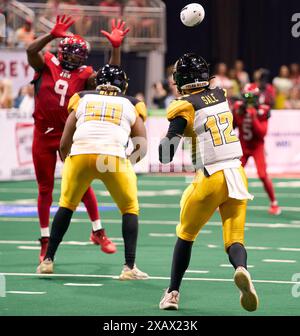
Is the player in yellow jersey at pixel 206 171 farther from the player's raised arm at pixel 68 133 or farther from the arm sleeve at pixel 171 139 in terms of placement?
the player's raised arm at pixel 68 133

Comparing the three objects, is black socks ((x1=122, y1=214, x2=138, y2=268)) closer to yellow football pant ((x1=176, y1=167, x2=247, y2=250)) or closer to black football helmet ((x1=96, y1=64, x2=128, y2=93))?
black football helmet ((x1=96, y1=64, x2=128, y2=93))

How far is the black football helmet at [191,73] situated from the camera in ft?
31.8

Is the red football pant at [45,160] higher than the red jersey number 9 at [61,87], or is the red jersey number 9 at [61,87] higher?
the red jersey number 9 at [61,87]

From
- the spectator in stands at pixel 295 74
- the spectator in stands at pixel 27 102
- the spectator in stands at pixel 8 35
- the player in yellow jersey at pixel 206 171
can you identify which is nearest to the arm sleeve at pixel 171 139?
the player in yellow jersey at pixel 206 171

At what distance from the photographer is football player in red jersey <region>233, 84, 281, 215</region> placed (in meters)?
17.4

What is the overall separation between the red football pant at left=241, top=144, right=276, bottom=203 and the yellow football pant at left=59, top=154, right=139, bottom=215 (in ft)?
20.6

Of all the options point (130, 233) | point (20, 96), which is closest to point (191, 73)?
point (130, 233)

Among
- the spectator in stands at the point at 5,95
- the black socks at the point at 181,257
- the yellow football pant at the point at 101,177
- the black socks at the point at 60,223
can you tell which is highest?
the yellow football pant at the point at 101,177

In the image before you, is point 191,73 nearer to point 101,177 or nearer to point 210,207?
point 210,207

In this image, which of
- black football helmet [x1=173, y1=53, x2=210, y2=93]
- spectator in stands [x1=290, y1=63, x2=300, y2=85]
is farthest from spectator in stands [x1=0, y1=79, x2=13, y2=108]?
black football helmet [x1=173, y1=53, x2=210, y2=93]

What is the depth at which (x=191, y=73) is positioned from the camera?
9695 mm

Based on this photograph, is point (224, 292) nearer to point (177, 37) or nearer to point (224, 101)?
point (224, 101)

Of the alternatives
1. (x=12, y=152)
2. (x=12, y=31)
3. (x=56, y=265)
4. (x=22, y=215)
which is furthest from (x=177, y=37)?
(x=56, y=265)

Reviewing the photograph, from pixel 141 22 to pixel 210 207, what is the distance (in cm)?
1939
